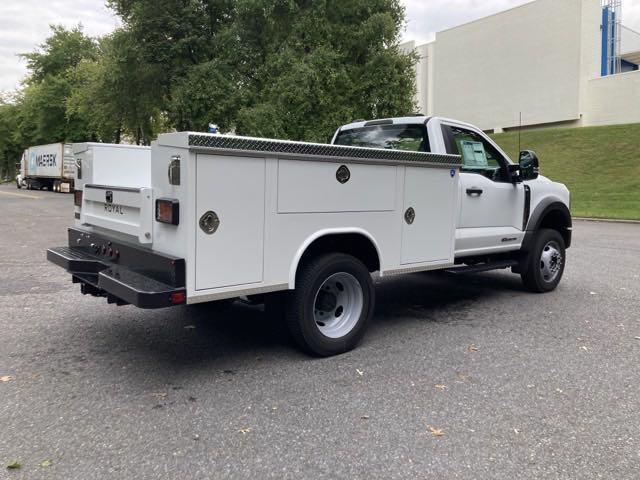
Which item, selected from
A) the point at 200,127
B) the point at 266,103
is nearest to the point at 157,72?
the point at 200,127

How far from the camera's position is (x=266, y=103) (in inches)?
838

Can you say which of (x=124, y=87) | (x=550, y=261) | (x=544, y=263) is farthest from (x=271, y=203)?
(x=124, y=87)

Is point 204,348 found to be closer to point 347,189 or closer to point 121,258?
point 121,258

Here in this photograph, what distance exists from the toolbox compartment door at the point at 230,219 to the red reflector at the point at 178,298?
0.12 meters

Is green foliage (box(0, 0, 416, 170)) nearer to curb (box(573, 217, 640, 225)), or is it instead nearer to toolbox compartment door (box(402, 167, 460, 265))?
curb (box(573, 217, 640, 225))

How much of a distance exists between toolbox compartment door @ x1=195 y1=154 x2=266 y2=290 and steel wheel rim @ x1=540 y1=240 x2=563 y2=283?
453 cm

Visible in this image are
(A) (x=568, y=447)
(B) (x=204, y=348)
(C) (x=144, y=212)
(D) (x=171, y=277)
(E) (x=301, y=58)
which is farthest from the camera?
(E) (x=301, y=58)

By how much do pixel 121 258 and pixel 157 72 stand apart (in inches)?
861

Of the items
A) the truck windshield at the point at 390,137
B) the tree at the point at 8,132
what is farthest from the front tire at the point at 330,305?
the tree at the point at 8,132

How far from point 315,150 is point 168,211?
3.93 feet

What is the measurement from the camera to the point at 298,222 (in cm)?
430

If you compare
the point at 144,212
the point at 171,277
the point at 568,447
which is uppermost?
the point at 144,212

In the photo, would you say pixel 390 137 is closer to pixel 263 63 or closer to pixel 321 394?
pixel 321 394

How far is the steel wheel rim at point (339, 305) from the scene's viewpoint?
15.7ft
